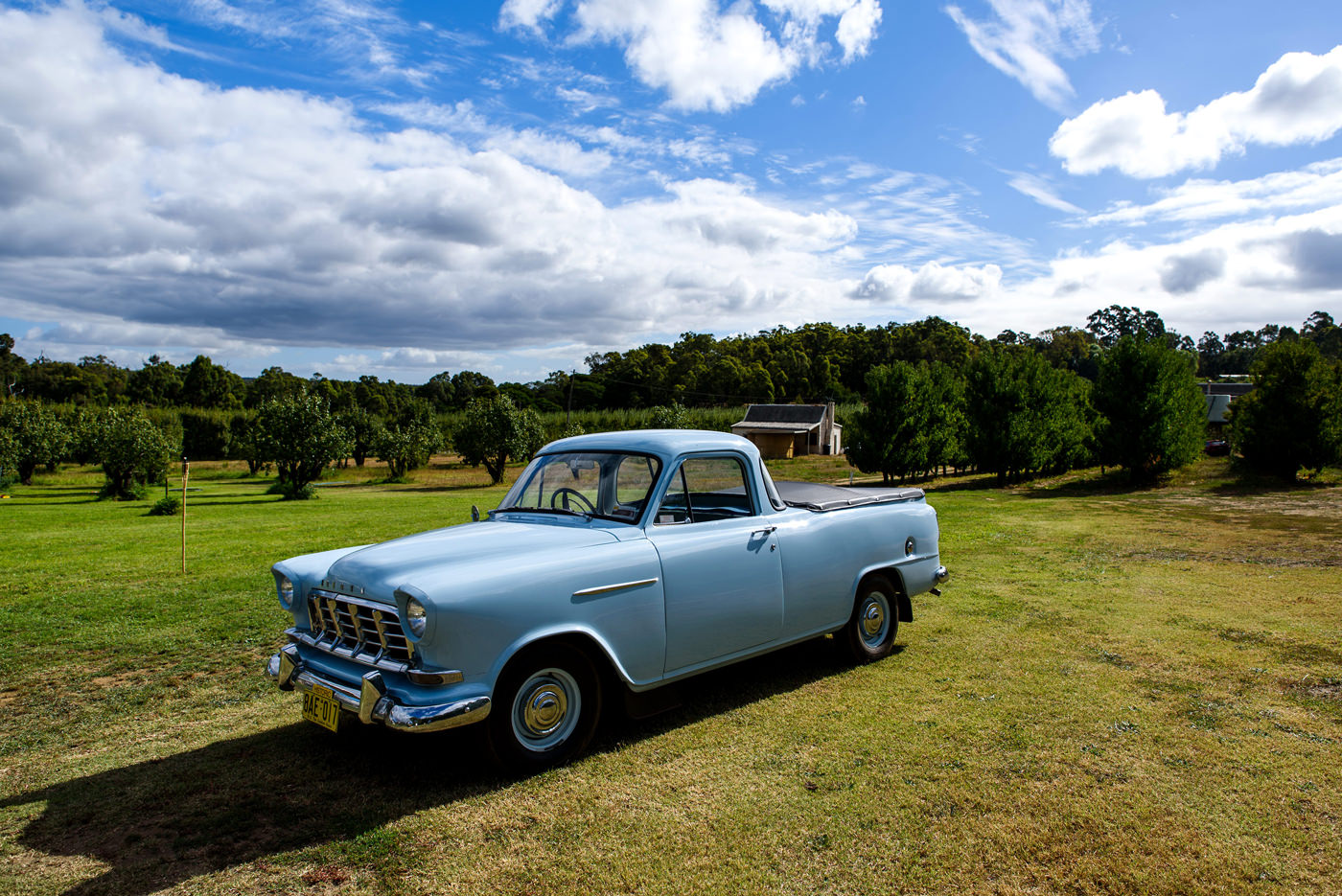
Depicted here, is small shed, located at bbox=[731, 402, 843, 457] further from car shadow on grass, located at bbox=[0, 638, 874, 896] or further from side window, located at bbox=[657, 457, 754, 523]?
car shadow on grass, located at bbox=[0, 638, 874, 896]

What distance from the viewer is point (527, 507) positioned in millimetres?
5148

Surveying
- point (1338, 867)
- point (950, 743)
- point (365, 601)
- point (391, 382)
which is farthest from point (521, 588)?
point (391, 382)

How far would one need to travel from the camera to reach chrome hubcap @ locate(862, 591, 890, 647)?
5.94 meters

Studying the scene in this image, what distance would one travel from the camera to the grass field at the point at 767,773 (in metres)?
3.14

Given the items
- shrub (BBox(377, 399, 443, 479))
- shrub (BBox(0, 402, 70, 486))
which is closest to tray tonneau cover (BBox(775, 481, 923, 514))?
shrub (BBox(377, 399, 443, 479))

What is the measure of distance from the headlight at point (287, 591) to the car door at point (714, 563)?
2.22m

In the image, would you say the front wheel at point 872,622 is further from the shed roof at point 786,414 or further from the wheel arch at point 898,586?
the shed roof at point 786,414

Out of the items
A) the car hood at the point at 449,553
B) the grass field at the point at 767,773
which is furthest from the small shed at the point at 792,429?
the car hood at the point at 449,553

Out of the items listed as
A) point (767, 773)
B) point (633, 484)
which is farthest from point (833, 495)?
point (767, 773)

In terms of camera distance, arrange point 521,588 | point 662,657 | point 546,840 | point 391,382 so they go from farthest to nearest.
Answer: point 391,382
point 662,657
point 521,588
point 546,840

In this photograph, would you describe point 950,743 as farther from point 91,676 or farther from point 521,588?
point 91,676

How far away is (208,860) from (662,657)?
7.68 ft

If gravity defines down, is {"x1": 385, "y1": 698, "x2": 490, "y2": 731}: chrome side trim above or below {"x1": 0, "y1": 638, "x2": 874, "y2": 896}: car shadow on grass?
above

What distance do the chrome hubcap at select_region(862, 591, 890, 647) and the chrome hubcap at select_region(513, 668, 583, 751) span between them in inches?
108
